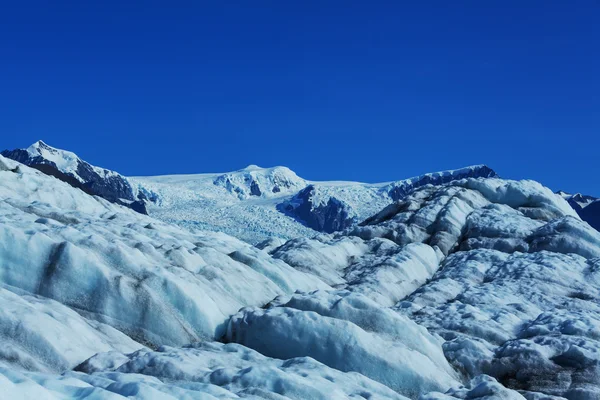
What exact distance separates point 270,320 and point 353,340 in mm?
1912

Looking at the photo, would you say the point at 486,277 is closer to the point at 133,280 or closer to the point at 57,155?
the point at 133,280

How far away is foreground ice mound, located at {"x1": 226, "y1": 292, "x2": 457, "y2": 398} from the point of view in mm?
14438

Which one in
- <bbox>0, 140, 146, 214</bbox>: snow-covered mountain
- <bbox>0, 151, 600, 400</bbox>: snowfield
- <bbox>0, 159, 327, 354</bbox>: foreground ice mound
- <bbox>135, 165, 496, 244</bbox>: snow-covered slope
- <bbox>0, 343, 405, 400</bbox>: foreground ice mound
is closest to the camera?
<bbox>0, 343, 405, 400</bbox>: foreground ice mound

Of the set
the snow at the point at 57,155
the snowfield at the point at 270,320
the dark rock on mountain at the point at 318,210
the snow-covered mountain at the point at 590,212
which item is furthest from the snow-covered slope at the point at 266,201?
the snowfield at the point at 270,320

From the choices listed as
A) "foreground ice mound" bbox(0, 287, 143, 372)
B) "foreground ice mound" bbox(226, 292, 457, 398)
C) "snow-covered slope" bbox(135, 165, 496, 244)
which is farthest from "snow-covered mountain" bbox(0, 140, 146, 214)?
"foreground ice mound" bbox(0, 287, 143, 372)

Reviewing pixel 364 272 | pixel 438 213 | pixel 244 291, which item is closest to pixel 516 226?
pixel 438 213

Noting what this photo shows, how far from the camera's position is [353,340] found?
1484 centimetres

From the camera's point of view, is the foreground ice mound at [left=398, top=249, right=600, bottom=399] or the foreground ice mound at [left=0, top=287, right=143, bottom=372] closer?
the foreground ice mound at [left=0, top=287, right=143, bottom=372]

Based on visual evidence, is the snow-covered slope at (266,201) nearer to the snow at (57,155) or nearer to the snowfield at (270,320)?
the snow at (57,155)

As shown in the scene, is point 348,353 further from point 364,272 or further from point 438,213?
point 438,213

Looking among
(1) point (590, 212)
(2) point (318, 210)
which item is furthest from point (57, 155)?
(1) point (590, 212)

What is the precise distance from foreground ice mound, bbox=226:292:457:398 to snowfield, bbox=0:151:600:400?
3 centimetres

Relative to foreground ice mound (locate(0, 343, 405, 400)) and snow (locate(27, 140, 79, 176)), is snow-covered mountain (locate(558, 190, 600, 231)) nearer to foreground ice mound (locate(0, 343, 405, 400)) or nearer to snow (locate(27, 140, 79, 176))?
snow (locate(27, 140, 79, 176))

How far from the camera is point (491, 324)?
18172 mm
